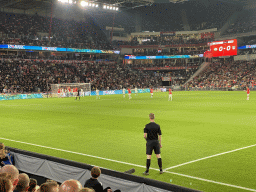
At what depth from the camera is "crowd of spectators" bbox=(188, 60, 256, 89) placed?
7244cm

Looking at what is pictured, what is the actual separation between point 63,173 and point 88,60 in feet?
246

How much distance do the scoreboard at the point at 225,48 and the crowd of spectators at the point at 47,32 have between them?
37.4 m

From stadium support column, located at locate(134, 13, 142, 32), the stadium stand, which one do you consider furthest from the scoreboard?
stadium support column, located at locate(134, 13, 142, 32)

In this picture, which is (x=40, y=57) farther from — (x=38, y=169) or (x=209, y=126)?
(x=38, y=169)

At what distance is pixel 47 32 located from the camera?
73.6m

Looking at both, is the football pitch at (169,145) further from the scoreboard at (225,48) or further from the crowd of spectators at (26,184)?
the scoreboard at (225,48)

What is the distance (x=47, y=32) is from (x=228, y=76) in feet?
169

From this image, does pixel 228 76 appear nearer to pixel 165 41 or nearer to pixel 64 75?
pixel 165 41

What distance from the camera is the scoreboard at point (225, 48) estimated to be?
173 feet

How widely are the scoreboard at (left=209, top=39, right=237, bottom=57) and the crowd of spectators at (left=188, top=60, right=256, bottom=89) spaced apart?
1964 cm

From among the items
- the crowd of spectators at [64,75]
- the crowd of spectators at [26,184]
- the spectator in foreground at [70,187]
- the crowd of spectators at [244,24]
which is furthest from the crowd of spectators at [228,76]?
the spectator in foreground at [70,187]

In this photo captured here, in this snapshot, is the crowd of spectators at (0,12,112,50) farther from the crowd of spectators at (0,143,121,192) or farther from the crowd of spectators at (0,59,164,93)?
the crowd of spectators at (0,143,121,192)

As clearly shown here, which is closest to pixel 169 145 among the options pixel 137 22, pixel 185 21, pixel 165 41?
pixel 165 41

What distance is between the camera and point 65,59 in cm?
7531
